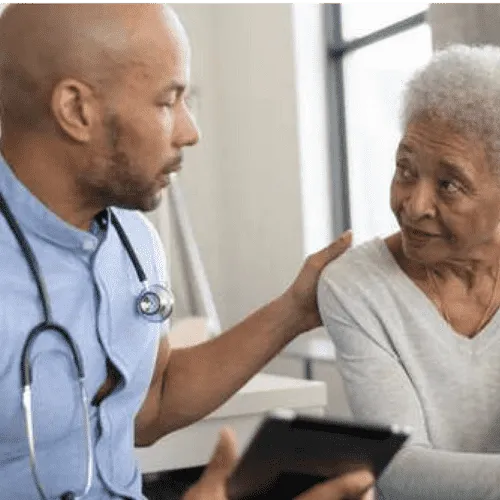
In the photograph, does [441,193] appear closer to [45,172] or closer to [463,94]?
[463,94]

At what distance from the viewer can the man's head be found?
123 centimetres

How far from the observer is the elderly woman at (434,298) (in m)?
1.40

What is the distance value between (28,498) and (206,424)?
0.98m

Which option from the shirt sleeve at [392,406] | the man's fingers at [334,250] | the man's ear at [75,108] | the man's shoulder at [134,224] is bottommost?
the shirt sleeve at [392,406]

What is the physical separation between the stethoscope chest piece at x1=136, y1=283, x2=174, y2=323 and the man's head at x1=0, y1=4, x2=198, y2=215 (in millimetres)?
154

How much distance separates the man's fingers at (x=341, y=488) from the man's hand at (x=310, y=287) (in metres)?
0.58

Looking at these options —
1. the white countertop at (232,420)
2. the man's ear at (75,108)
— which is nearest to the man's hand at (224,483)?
the man's ear at (75,108)

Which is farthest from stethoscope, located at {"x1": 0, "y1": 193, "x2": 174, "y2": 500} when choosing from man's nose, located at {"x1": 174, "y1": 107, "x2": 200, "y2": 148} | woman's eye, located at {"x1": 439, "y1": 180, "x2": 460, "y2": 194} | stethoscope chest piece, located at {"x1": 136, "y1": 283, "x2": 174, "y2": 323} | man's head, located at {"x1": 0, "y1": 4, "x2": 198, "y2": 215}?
woman's eye, located at {"x1": 439, "y1": 180, "x2": 460, "y2": 194}

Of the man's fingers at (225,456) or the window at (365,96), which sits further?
the window at (365,96)

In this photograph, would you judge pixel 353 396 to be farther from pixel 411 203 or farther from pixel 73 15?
pixel 73 15

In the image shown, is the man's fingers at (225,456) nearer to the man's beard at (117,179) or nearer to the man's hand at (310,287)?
the man's beard at (117,179)

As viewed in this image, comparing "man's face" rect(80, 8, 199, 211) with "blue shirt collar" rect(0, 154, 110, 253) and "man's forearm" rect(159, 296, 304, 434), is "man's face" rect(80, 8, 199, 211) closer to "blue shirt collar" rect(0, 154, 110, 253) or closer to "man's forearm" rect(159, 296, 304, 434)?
"blue shirt collar" rect(0, 154, 110, 253)

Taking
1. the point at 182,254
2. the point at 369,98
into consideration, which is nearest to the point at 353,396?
the point at 182,254

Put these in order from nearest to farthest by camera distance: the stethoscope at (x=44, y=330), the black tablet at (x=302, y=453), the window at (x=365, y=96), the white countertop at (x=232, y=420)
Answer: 1. the black tablet at (x=302, y=453)
2. the stethoscope at (x=44, y=330)
3. the white countertop at (x=232, y=420)
4. the window at (x=365, y=96)
